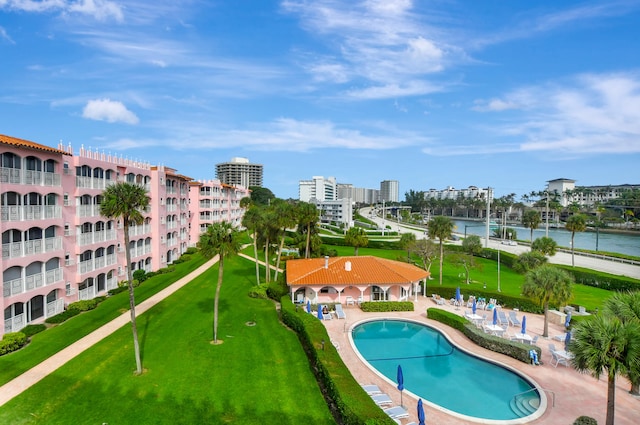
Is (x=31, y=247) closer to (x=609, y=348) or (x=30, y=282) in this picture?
(x=30, y=282)

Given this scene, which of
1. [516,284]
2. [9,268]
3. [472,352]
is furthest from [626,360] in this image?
[516,284]

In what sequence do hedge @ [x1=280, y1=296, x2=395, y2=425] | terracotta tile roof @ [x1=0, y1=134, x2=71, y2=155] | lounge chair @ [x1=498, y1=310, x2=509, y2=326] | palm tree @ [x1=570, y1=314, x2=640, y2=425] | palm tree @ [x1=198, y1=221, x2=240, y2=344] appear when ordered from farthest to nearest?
lounge chair @ [x1=498, y1=310, x2=509, y2=326] < terracotta tile roof @ [x1=0, y1=134, x2=71, y2=155] < palm tree @ [x1=198, y1=221, x2=240, y2=344] < hedge @ [x1=280, y1=296, x2=395, y2=425] < palm tree @ [x1=570, y1=314, x2=640, y2=425]

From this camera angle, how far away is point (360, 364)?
914 inches

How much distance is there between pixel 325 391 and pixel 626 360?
1313cm

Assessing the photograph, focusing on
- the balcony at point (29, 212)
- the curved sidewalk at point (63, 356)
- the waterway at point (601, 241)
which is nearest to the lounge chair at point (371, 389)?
the curved sidewalk at point (63, 356)

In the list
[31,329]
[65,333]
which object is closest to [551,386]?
[65,333]

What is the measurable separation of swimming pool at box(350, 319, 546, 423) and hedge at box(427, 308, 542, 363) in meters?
1.48

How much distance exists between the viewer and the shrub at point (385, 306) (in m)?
34.4

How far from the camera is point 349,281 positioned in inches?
1401

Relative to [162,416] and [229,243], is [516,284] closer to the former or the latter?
[229,243]

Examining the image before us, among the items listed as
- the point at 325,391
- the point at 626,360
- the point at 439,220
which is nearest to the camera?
the point at 626,360

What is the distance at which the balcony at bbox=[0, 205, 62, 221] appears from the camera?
86.2 feet

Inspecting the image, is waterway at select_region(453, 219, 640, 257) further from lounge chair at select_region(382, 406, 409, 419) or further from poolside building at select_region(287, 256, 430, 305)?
lounge chair at select_region(382, 406, 409, 419)

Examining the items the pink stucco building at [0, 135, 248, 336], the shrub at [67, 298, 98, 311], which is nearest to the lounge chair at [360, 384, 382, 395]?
the pink stucco building at [0, 135, 248, 336]
